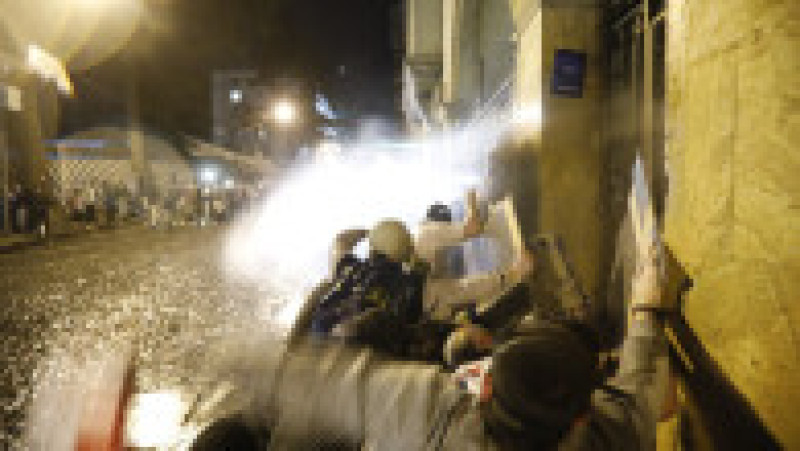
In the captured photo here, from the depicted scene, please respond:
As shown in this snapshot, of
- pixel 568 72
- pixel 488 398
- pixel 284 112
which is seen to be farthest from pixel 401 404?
pixel 284 112

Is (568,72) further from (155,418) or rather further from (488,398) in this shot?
(155,418)

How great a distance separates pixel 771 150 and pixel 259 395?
2116mm

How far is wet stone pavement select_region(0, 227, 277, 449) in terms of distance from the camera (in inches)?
Result: 208

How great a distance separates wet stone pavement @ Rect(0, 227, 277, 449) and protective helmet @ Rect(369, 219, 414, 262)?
1.12 m

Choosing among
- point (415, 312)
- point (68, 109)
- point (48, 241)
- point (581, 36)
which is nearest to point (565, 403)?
point (415, 312)

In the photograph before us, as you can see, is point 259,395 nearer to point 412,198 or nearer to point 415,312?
point 415,312

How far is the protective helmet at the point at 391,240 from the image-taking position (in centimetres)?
387

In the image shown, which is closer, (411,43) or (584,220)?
(584,220)

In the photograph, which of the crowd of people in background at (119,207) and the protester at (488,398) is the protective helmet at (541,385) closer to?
the protester at (488,398)

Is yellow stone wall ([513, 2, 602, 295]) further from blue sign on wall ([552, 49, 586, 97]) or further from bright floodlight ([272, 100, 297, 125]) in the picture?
bright floodlight ([272, 100, 297, 125])

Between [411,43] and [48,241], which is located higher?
[411,43]

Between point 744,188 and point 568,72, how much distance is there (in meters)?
2.97

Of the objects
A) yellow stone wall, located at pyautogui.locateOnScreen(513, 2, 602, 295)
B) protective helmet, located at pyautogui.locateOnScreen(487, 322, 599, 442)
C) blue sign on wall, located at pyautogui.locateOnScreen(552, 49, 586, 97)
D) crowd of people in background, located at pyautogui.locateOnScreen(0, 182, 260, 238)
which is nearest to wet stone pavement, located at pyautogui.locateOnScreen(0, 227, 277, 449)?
protective helmet, located at pyautogui.locateOnScreen(487, 322, 599, 442)

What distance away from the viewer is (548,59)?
4859 millimetres
